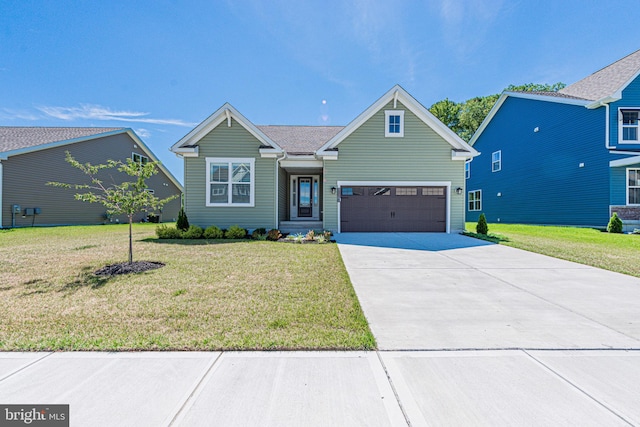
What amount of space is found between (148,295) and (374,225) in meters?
9.66

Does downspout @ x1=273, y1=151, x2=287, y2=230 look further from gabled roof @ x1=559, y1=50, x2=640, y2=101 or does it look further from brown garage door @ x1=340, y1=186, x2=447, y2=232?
gabled roof @ x1=559, y1=50, x2=640, y2=101

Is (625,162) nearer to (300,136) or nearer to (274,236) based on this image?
(300,136)

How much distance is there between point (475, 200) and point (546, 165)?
714 centimetres

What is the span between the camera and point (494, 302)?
13.3 feet

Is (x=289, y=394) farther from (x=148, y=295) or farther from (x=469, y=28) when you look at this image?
(x=469, y=28)

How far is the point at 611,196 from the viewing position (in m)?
13.1

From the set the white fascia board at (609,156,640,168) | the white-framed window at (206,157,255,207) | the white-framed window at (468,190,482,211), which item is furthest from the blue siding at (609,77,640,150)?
the white-framed window at (206,157,255,207)

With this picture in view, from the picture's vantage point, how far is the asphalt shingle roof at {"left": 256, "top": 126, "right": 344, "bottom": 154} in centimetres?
1355

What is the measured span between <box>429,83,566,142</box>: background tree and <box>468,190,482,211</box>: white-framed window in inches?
482

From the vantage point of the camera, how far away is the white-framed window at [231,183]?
11.7m

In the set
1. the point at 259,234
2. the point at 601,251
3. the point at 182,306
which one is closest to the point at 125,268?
the point at 182,306

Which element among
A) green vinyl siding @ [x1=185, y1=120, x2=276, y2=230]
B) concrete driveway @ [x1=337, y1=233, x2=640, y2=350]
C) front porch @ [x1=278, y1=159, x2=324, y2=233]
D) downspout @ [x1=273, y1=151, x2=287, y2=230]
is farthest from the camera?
front porch @ [x1=278, y1=159, x2=324, y2=233]

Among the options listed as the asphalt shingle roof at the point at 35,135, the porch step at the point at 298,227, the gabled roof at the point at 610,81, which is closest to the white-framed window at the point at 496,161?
the gabled roof at the point at 610,81

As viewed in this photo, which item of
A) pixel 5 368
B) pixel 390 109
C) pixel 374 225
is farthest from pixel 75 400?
pixel 390 109
